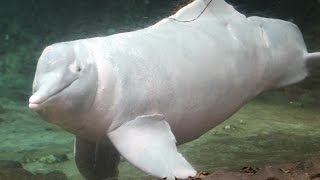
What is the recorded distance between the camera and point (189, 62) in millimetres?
4672

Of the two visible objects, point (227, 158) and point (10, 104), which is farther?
point (10, 104)

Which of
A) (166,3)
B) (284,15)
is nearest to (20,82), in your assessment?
(166,3)

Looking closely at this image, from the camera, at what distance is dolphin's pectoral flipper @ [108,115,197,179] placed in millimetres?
3668

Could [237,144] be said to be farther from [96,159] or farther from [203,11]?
[96,159]

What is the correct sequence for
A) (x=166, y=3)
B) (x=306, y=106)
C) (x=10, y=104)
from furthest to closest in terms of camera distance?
(x=166, y=3) → (x=10, y=104) → (x=306, y=106)

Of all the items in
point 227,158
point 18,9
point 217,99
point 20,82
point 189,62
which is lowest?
point 20,82

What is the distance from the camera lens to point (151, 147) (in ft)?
12.6

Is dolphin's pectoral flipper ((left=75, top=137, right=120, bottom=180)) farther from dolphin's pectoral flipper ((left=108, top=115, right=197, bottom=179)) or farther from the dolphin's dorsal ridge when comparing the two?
the dolphin's dorsal ridge

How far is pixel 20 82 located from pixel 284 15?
25.3ft

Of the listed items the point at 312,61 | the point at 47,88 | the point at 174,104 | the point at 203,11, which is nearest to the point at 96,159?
the point at 174,104

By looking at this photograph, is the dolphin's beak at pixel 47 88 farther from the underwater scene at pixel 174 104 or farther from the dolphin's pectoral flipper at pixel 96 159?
the dolphin's pectoral flipper at pixel 96 159

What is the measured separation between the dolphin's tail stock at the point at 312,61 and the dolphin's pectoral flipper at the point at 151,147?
2.62 metres

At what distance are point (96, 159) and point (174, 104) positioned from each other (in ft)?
3.30

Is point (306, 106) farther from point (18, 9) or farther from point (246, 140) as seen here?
point (18, 9)
